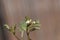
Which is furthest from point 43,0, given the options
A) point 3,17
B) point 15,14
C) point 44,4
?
point 3,17

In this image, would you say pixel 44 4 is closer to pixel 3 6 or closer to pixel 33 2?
pixel 33 2

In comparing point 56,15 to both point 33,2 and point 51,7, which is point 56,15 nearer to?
point 51,7

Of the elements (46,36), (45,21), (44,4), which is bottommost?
(46,36)

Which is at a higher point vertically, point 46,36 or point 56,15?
point 56,15

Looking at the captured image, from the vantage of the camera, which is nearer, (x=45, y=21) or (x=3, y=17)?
(x=45, y=21)

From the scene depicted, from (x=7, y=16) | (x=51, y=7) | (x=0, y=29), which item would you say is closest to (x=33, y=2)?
(x=51, y=7)

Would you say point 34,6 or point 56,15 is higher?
point 34,6
